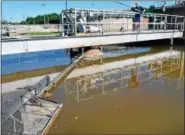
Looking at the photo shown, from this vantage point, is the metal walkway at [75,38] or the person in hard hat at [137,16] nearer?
the metal walkway at [75,38]

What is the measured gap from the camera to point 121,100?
20.7 ft

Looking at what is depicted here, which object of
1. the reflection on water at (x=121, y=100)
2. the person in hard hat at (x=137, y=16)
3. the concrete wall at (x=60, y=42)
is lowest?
the reflection on water at (x=121, y=100)

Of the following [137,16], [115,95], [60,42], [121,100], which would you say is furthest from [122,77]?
[137,16]

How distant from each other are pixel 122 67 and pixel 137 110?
4.83 metres

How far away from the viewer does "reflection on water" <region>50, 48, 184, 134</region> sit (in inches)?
190

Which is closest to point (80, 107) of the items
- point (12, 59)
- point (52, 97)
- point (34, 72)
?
point (52, 97)

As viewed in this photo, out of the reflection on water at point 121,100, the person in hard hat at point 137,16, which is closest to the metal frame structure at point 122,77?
the reflection on water at point 121,100

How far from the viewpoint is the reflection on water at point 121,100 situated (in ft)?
15.8

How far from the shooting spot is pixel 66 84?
7.71 meters

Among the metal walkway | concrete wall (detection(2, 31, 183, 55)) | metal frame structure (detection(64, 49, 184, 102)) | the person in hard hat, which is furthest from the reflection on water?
the person in hard hat

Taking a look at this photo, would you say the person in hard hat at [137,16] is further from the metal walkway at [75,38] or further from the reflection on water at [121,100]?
the reflection on water at [121,100]

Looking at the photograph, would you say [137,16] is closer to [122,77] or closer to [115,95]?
[122,77]

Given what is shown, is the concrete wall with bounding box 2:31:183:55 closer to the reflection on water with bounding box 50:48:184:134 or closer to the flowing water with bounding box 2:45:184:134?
the flowing water with bounding box 2:45:184:134

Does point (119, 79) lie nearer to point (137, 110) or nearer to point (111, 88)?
point (111, 88)
